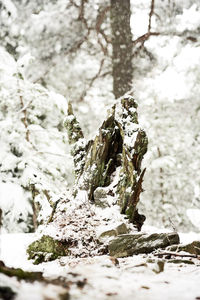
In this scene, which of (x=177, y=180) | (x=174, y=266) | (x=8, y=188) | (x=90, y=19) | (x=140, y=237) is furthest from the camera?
(x=177, y=180)

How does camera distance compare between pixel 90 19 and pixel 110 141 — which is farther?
pixel 90 19

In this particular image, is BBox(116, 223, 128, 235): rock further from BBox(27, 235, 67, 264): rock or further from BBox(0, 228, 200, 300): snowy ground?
BBox(0, 228, 200, 300): snowy ground

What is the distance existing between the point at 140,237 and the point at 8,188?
6.19 metres

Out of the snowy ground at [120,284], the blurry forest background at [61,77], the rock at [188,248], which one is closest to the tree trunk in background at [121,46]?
the blurry forest background at [61,77]

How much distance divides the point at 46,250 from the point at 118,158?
7.04ft

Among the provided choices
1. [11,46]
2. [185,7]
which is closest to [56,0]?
[11,46]

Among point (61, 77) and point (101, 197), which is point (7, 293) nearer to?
→ point (101, 197)

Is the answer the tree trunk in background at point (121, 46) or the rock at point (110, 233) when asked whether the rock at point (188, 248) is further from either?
the tree trunk in background at point (121, 46)

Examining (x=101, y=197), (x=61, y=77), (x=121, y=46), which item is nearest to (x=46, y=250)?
(x=101, y=197)

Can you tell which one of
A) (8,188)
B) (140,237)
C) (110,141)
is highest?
(8,188)

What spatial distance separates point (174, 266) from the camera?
8.50ft

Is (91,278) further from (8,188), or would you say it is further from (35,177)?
(8,188)

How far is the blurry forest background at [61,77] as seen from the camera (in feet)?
23.5

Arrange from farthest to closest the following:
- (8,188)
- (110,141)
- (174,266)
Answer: (8,188)
(110,141)
(174,266)
